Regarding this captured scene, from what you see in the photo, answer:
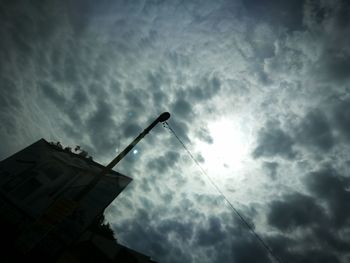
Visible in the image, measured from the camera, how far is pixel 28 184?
63.5ft

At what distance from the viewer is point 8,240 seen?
50.4 ft

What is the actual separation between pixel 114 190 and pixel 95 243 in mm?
5186

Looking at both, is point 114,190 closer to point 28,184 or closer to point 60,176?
point 60,176

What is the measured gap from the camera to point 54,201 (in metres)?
14.7

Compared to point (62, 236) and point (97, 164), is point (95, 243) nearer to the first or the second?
point (62, 236)

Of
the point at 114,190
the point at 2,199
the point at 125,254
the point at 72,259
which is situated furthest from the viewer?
the point at 114,190

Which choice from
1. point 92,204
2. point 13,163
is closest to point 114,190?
point 92,204

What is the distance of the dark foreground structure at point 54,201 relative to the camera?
16.7 m

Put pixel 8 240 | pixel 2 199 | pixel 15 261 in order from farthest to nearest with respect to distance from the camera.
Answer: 1. pixel 2 199
2. pixel 8 240
3. pixel 15 261

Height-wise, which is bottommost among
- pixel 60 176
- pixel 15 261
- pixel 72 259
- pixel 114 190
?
pixel 15 261

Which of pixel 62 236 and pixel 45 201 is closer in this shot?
pixel 62 236

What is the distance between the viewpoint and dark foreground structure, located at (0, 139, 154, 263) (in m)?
16.7

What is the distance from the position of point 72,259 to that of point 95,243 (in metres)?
2.37

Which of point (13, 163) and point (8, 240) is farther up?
point (13, 163)
